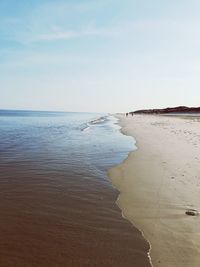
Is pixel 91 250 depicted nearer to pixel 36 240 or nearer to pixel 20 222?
pixel 36 240

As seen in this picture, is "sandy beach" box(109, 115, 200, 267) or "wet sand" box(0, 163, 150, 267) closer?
"wet sand" box(0, 163, 150, 267)

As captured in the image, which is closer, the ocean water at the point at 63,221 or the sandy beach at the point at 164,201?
the ocean water at the point at 63,221

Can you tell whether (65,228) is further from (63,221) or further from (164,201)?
(164,201)

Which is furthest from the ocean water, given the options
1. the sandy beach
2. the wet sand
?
the sandy beach

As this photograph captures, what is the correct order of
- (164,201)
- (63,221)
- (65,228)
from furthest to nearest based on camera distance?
(164,201)
(63,221)
(65,228)

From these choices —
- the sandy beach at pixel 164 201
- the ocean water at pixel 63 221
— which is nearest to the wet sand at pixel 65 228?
the ocean water at pixel 63 221

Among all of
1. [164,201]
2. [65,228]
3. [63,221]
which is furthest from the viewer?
[164,201]

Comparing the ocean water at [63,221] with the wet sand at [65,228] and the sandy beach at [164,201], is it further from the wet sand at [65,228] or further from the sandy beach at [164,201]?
the sandy beach at [164,201]

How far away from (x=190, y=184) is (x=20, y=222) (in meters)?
5.09

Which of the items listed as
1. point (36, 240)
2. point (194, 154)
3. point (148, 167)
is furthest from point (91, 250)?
point (194, 154)

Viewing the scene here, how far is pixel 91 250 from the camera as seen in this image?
523 cm

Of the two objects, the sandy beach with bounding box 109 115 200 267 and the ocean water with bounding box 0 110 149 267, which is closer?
the ocean water with bounding box 0 110 149 267

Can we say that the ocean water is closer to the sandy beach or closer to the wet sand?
the wet sand

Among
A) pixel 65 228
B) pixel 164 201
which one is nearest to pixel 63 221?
pixel 65 228
